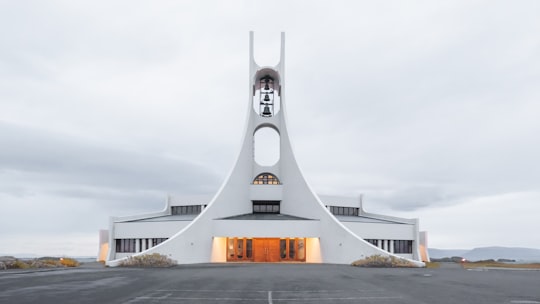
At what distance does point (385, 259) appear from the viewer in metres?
30.0

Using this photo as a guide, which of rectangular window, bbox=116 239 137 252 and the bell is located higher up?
the bell

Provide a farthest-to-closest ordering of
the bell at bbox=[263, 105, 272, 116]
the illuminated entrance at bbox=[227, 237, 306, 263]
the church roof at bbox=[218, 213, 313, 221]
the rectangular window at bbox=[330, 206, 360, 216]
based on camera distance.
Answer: the rectangular window at bbox=[330, 206, 360, 216] < the bell at bbox=[263, 105, 272, 116] < the illuminated entrance at bbox=[227, 237, 306, 263] < the church roof at bbox=[218, 213, 313, 221]

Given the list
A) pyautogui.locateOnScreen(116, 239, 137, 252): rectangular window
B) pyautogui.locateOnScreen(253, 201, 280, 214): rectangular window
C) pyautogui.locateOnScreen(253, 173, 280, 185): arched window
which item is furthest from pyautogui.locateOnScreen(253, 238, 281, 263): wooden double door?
pyautogui.locateOnScreen(116, 239, 137, 252): rectangular window

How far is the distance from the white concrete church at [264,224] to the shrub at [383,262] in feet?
2.36

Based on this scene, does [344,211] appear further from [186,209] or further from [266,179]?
[186,209]

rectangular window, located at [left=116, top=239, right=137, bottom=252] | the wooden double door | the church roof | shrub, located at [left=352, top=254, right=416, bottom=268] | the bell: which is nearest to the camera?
shrub, located at [left=352, top=254, right=416, bottom=268]

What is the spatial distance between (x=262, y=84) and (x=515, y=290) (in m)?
35.1

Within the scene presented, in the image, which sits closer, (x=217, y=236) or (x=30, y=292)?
(x=30, y=292)

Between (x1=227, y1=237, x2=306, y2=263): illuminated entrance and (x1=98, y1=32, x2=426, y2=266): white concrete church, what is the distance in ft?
0.27

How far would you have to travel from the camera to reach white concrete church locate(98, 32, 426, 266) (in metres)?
34.1

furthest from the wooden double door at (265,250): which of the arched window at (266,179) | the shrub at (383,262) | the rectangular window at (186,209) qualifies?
the rectangular window at (186,209)

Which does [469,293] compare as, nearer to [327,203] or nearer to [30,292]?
[30,292]

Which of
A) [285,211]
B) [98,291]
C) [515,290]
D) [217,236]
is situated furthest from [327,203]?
[98,291]

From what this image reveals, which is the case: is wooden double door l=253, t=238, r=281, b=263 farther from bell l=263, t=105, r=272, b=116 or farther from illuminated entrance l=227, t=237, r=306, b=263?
bell l=263, t=105, r=272, b=116
